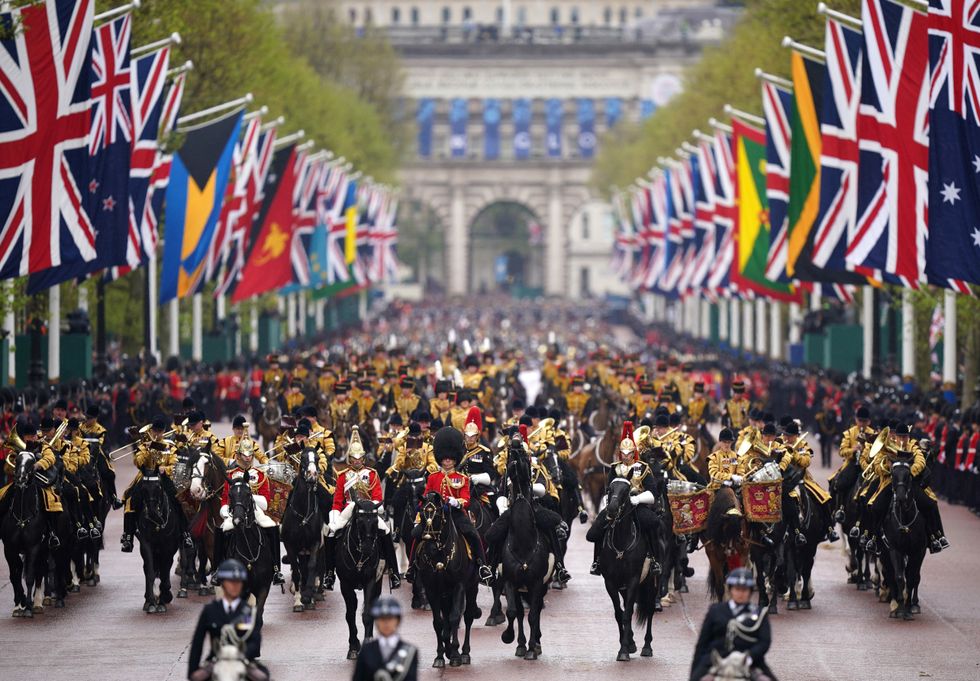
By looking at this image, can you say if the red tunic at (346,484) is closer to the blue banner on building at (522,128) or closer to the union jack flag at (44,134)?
the union jack flag at (44,134)

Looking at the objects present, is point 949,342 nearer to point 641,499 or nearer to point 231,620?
point 641,499

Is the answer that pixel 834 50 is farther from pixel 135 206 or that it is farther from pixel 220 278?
pixel 220 278

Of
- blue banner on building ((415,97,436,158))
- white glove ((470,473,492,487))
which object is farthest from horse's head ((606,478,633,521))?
blue banner on building ((415,97,436,158))

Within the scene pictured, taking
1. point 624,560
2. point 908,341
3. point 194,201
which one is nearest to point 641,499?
point 624,560

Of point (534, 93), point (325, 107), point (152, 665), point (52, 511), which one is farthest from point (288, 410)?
point (534, 93)

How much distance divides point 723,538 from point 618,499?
2463 mm

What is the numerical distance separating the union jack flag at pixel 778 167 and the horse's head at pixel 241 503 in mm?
27017

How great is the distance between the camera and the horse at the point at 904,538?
24.5 m

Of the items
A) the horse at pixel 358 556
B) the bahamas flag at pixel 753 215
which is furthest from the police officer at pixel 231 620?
the bahamas flag at pixel 753 215

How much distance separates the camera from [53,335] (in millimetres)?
46344

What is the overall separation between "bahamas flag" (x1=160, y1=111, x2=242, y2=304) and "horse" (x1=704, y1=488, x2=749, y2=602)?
24061 mm

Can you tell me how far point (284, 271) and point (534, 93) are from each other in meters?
117

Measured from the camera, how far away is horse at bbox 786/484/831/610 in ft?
83.1

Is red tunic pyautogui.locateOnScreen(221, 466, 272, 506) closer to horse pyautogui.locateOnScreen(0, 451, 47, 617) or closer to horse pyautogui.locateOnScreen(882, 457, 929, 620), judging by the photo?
horse pyautogui.locateOnScreen(0, 451, 47, 617)
